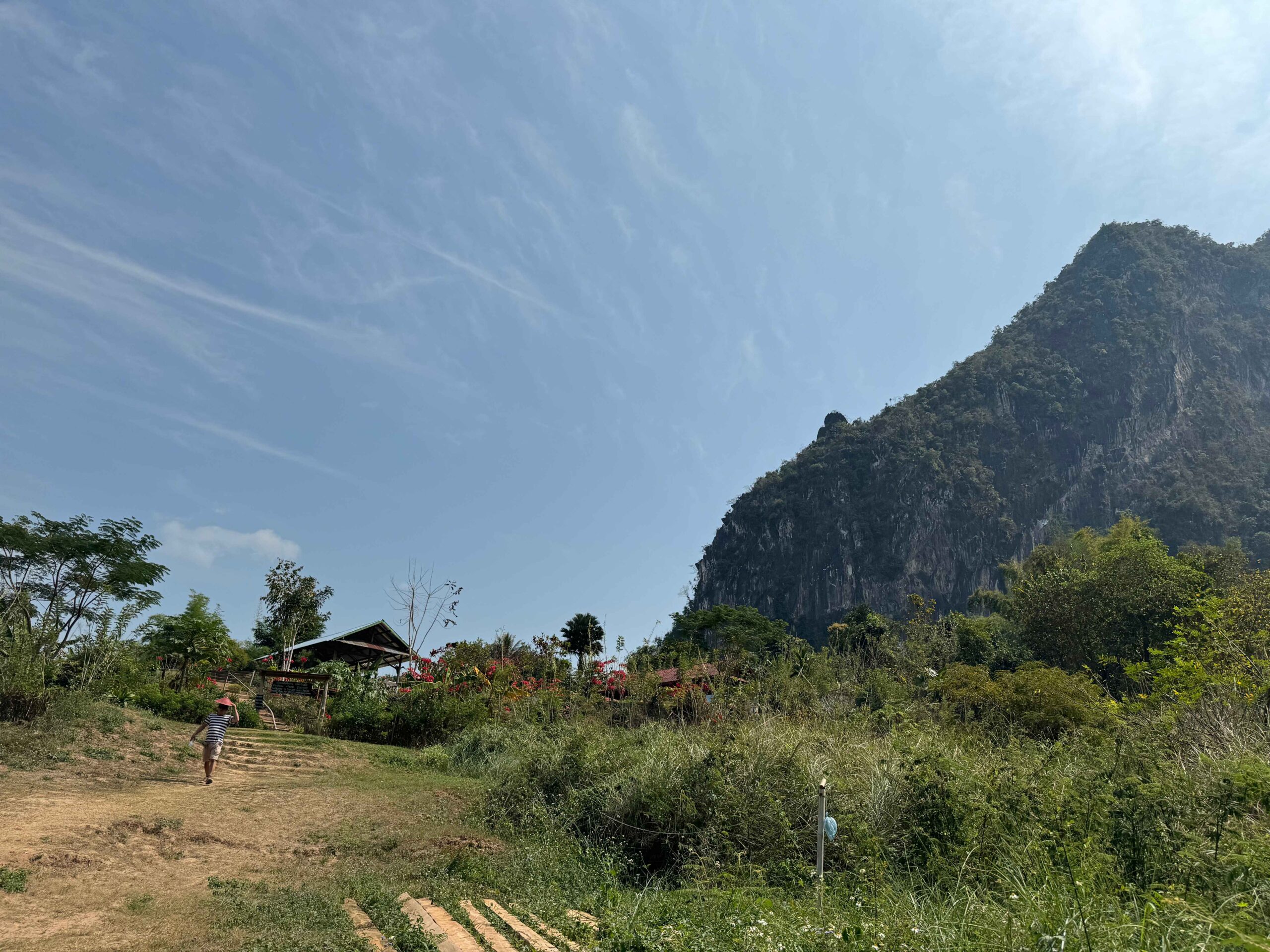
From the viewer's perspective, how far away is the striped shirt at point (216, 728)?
10.9 m

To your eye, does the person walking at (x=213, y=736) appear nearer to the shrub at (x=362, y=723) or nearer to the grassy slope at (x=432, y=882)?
the grassy slope at (x=432, y=882)

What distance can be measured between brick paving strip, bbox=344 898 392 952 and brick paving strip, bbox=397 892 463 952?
22cm

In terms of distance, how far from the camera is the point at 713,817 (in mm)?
6465

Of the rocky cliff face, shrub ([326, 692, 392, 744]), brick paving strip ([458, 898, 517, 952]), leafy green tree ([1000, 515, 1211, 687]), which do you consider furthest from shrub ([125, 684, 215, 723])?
the rocky cliff face

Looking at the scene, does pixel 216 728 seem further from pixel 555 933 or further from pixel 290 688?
pixel 290 688

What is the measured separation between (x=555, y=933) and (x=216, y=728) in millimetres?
8804

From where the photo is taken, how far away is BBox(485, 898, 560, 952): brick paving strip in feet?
14.1

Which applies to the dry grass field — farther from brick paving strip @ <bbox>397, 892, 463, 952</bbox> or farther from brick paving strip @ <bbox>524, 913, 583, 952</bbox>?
brick paving strip @ <bbox>524, 913, 583, 952</bbox>

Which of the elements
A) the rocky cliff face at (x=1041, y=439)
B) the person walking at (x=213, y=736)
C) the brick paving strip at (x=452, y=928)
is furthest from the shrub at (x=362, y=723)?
the rocky cliff face at (x=1041, y=439)

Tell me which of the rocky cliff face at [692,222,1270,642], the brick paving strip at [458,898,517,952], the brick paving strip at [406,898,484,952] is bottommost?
the brick paving strip at [406,898,484,952]

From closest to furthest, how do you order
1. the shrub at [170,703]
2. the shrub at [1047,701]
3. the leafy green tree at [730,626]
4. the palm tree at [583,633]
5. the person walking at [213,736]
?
the person walking at [213,736], the shrub at [1047,701], the shrub at [170,703], the palm tree at [583,633], the leafy green tree at [730,626]

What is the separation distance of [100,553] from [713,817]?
21.2 m

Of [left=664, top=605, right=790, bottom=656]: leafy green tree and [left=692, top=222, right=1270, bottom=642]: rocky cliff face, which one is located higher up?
[left=692, top=222, right=1270, bottom=642]: rocky cliff face

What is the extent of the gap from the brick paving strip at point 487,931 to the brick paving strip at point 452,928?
0.08 meters
